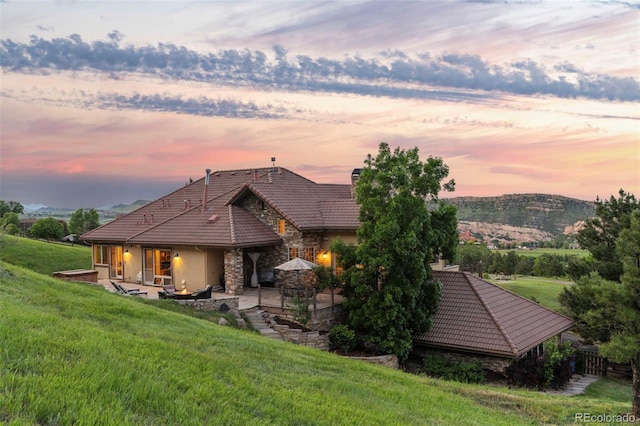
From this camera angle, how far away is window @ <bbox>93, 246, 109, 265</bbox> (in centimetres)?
2606

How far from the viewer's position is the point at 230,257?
21.0 metres

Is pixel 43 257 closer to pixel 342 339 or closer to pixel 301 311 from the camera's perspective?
pixel 301 311

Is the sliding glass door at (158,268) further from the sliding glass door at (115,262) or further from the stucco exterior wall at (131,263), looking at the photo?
the sliding glass door at (115,262)

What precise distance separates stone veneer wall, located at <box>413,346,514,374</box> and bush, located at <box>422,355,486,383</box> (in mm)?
245

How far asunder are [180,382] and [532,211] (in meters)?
98.7

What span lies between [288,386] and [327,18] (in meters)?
18.2

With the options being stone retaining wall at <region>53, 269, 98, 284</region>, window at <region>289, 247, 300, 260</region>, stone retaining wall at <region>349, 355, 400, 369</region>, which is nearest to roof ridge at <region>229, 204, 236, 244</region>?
window at <region>289, 247, 300, 260</region>

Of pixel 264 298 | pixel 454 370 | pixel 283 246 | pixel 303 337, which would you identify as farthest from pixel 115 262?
pixel 454 370

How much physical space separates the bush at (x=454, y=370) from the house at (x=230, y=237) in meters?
7.46

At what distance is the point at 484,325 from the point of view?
1755 centimetres

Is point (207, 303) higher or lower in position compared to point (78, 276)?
lower

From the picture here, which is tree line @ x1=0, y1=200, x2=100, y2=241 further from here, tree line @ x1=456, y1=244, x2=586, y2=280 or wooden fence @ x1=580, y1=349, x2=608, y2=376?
tree line @ x1=456, y1=244, x2=586, y2=280

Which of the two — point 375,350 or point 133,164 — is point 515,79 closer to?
point 375,350

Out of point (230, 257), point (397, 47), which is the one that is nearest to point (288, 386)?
point (230, 257)
